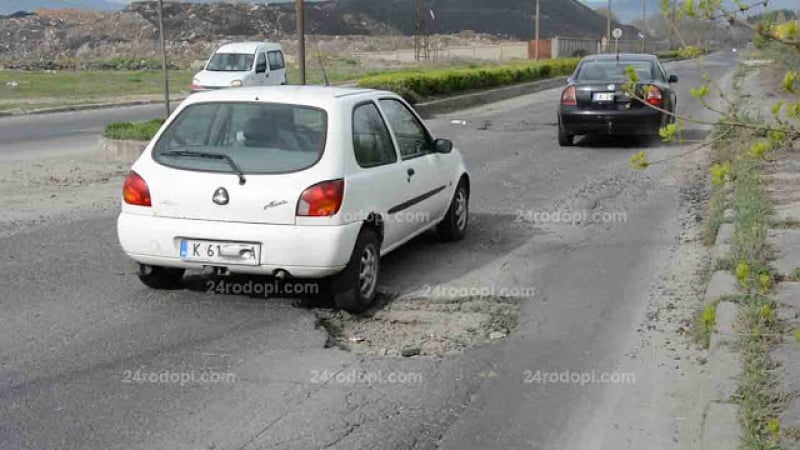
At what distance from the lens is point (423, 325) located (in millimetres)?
6270

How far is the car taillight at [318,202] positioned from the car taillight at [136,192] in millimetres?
1101

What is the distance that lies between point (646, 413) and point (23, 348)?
353 cm

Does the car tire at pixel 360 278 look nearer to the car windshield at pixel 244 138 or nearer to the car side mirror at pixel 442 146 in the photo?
the car windshield at pixel 244 138

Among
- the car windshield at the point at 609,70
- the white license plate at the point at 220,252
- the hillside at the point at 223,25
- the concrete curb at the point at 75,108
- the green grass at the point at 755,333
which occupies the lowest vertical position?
the green grass at the point at 755,333

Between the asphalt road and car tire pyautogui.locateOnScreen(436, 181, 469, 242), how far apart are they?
13 centimetres

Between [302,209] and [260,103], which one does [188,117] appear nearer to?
[260,103]

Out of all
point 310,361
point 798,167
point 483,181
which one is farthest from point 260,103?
point 798,167

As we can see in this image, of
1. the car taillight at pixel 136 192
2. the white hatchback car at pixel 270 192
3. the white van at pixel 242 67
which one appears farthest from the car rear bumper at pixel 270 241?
the white van at pixel 242 67

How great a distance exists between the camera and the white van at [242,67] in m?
26.0

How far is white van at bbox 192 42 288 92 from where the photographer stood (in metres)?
26.0

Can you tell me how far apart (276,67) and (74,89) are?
1194cm

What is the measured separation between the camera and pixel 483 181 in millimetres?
12539

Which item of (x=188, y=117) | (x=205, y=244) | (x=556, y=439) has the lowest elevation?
(x=556, y=439)

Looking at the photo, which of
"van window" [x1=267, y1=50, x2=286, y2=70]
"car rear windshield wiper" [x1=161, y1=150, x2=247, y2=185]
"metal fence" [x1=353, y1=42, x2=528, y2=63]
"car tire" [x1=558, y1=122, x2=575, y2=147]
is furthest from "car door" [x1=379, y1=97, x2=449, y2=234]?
"metal fence" [x1=353, y1=42, x2=528, y2=63]
